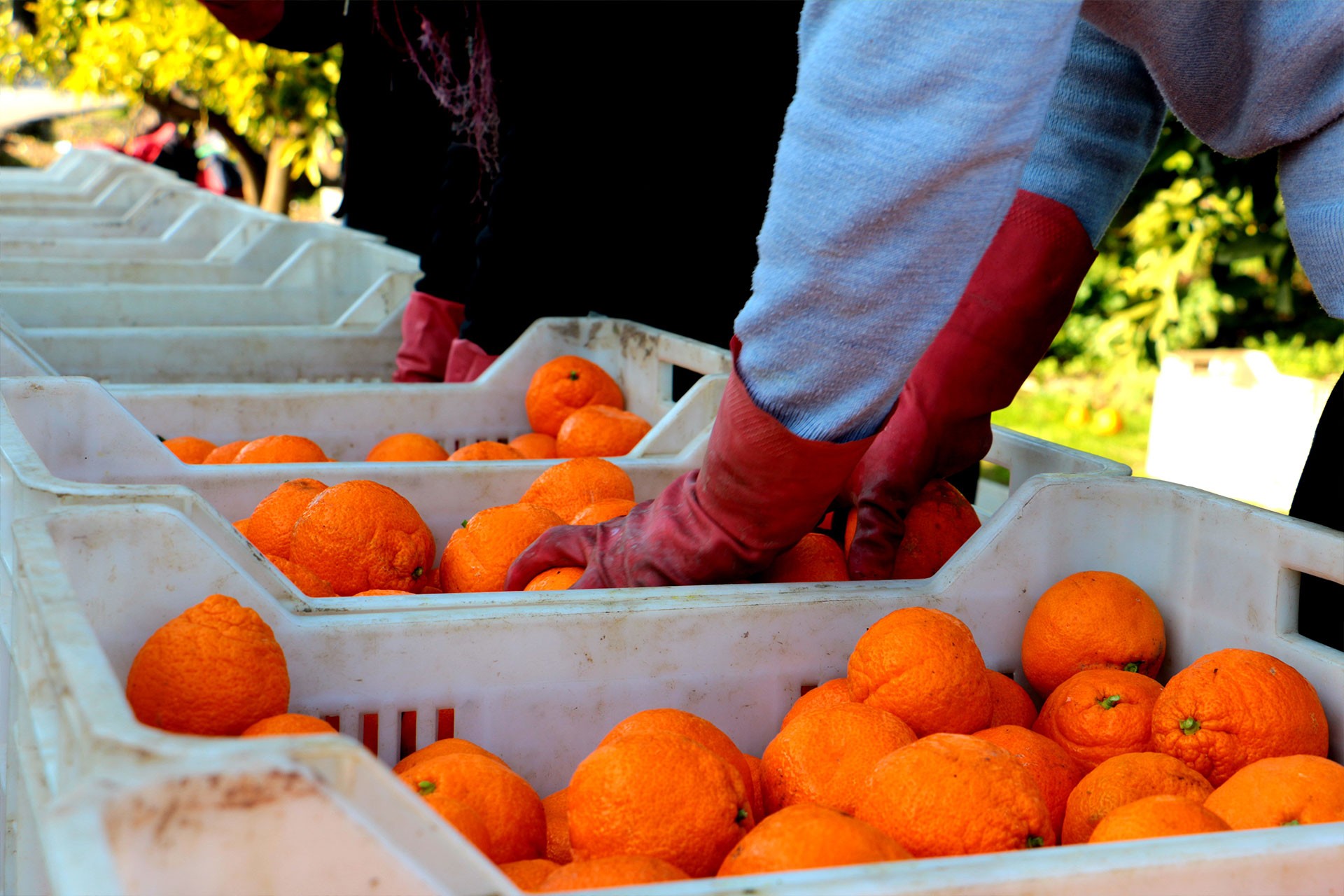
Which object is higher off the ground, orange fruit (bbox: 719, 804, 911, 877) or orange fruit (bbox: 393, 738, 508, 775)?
orange fruit (bbox: 719, 804, 911, 877)

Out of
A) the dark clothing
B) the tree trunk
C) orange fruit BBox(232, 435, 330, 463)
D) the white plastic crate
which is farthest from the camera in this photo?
the tree trunk

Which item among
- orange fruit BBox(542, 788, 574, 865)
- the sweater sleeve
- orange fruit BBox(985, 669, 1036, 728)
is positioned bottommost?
orange fruit BBox(542, 788, 574, 865)

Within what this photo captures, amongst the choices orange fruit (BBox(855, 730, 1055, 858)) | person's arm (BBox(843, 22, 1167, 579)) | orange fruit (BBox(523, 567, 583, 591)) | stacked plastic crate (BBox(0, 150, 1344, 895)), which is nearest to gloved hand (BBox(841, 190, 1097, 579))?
person's arm (BBox(843, 22, 1167, 579))

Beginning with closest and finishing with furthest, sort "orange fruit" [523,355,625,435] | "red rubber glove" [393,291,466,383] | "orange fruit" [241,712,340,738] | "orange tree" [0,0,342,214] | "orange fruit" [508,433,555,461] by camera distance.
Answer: "orange fruit" [241,712,340,738]
"orange fruit" [508,433,555,461]
"orange fruit" [523,355,625,435]
"red rubber glove" [393,291,466,383]
"orange tree" [0,0,342,214]

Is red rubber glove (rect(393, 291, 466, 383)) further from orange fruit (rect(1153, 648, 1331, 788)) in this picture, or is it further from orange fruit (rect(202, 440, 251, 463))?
orange fruit (rect(1153, 648, 1331, 788))

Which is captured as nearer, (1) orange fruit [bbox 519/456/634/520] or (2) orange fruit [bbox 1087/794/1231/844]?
(2) orange fruit [bbox 1087/794/1231/844]

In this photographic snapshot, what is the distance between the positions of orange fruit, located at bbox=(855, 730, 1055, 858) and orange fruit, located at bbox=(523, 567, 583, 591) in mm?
558

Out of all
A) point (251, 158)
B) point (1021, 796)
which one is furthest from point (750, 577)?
point (251, 158)

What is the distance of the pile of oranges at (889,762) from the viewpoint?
935mm

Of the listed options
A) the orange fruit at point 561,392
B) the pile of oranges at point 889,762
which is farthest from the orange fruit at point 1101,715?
the orange fruit at point 561,392

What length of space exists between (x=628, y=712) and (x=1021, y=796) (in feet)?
1.51

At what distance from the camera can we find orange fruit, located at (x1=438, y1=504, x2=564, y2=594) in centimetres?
158

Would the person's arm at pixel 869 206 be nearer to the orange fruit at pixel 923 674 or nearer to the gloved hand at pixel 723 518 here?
the gloved hand at pixel 723 518

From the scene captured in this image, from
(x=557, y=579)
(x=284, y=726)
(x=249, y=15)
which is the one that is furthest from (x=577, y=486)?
(x=249, y=15)
